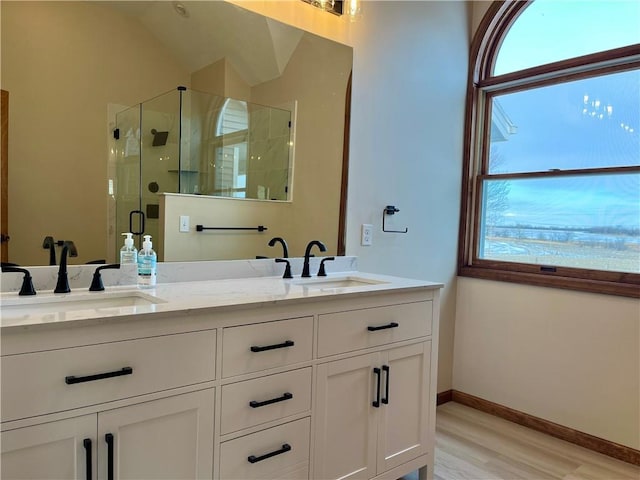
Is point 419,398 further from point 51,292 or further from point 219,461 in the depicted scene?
point 51,292

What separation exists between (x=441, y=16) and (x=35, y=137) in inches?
90.6

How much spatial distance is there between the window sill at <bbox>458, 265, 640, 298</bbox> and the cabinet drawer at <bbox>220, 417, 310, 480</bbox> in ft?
5.70

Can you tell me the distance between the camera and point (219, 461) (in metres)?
1.36

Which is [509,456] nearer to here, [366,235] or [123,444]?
[366,235]

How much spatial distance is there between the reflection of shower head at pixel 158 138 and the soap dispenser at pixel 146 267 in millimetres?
398

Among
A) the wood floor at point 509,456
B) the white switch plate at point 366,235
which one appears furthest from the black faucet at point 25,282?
the wood floor at point 509,456

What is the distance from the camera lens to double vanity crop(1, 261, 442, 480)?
1.09 metres

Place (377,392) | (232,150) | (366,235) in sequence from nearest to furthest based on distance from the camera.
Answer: (377,392) < (232,150) < (366,235)

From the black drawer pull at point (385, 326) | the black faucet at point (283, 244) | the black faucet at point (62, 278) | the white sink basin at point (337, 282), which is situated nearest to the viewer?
the black faucet at point (62, 278)

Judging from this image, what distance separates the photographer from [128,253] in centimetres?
166

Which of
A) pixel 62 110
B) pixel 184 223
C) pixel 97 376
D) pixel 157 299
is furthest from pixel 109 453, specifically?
pixel 62 110

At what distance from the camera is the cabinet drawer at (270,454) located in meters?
1.38

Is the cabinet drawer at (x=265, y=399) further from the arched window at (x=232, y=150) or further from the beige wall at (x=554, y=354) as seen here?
the beige wall at (x=554, y=354)

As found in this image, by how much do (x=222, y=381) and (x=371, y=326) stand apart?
0.62 m
